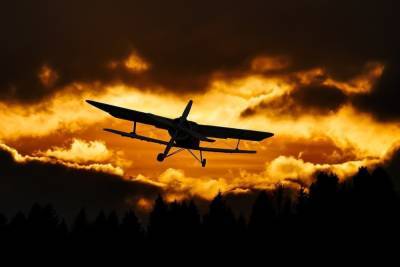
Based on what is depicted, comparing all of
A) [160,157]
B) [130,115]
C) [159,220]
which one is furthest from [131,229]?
[160,157]

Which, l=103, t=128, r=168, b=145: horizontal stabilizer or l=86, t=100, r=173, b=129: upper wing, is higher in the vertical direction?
l=86, t=100, r=173, b=129: upper wing

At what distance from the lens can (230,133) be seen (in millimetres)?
56062

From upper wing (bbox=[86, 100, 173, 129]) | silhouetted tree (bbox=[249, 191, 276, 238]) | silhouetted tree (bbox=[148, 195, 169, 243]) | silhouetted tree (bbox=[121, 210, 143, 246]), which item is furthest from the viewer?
silhouetted tree (bbox=[121, 210, 143, 246])

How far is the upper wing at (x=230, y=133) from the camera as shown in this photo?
54438mm

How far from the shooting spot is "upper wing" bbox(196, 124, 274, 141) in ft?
179

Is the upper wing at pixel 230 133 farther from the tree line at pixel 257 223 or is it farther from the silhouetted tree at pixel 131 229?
the silhouetted tree at pixel 131 229

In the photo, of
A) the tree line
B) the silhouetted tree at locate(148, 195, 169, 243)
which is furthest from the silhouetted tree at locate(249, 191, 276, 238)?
the silhouetted tree at locate(148, 195, 169, 243)

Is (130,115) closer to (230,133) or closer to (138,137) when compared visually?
(138,137)

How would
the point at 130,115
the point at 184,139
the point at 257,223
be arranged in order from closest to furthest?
the point at 184,139
the point at 130,115
the point at 257,223

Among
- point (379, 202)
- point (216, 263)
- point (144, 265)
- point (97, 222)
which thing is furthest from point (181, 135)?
point (97, 222)

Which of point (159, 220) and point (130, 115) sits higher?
point (130, 115)

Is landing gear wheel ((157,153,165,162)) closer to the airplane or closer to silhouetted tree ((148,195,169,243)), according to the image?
the airplane

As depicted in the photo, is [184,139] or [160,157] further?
[184,139]

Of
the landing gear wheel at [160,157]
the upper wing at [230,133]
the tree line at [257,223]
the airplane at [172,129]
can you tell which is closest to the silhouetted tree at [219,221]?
the tree line at [257,223]
